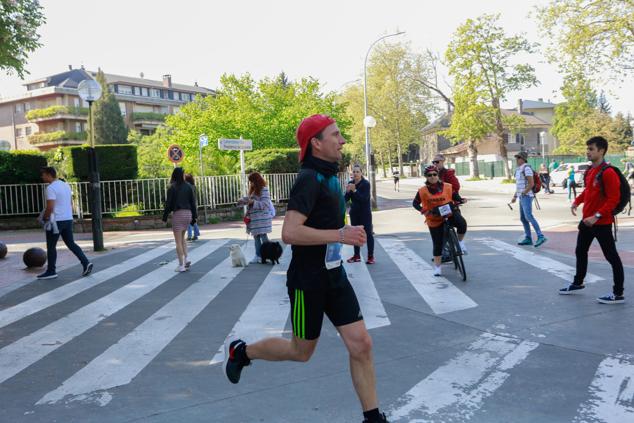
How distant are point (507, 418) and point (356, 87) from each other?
67.8 m

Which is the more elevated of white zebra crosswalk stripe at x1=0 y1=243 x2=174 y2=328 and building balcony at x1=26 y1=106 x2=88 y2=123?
building balcony at x1=26 y1=106 x2=88 y2=123

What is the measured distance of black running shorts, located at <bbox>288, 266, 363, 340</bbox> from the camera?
11.1ft

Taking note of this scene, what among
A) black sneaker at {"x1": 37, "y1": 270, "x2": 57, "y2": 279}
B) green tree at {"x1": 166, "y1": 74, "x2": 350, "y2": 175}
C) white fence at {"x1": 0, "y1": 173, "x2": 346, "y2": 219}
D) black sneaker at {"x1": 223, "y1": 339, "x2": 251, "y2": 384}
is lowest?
black sneaker at {"x1": 37, "y1": 270, "x2": 57, "y2": 279}

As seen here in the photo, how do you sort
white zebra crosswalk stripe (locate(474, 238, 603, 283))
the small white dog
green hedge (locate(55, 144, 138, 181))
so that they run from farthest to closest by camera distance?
1. green hedge (locate(55, 144, 138, 181))
2. the small white dog
3. white zebra crosswalk stripe (locate(474, 238, 603, 283))

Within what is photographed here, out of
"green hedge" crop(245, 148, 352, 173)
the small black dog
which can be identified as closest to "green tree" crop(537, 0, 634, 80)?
"green hedge" crop(245, 148, 352, 173)

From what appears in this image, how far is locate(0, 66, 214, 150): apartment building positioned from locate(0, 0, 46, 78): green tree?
2307 inches

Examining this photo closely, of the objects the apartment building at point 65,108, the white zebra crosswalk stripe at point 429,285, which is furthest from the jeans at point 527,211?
the apartment building at point 65,108

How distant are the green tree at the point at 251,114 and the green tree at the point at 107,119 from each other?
143 feet

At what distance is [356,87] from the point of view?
6950 centimetres

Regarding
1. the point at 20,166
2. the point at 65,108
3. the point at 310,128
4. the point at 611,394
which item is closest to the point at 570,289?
the point at 611,394

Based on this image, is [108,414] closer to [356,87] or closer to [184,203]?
[184,203]

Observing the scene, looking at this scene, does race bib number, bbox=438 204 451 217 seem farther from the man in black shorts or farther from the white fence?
the white fence

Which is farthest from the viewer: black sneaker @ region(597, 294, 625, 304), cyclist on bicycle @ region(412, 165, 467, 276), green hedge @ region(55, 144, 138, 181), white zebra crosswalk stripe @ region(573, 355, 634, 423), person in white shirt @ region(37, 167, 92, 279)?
green hedge @ region(55, 144, 138, 181)

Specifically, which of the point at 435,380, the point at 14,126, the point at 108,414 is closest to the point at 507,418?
the point at 435,380
